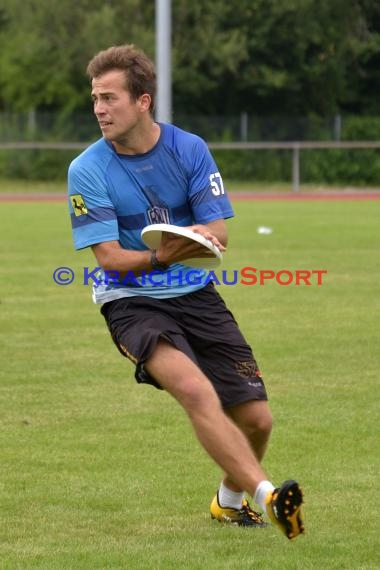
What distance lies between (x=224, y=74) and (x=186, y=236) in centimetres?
4002

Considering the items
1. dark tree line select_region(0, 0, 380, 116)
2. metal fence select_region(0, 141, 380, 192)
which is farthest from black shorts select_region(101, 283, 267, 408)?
dark tree line select_region(0, 0, 380, 116)

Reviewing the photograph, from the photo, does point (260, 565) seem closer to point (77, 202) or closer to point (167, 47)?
point (77, 202)

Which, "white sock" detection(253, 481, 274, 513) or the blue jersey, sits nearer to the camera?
"white sock" detection(253, 481, 274, 513)

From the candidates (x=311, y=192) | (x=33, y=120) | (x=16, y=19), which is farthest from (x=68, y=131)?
(x=311, y=192)

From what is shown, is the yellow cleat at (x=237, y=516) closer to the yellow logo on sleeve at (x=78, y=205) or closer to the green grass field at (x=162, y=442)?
the green grass field at (x=162, y=442)

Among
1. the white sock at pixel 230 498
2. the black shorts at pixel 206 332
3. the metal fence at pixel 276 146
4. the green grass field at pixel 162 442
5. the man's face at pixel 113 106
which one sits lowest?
the metal fence at pixel 276 146

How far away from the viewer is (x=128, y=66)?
582 cm

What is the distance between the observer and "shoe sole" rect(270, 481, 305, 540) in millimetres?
5047

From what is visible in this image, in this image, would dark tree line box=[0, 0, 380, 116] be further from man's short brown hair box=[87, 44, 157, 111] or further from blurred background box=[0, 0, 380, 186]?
man's short brown hair box=[87, 44, 157, 111]

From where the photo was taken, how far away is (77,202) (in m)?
5.81

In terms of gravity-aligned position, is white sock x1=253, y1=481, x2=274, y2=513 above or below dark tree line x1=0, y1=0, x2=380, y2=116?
above

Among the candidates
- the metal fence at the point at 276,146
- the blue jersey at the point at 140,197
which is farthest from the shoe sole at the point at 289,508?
the metal fence at the point at 276,146

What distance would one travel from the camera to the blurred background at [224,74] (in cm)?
4153

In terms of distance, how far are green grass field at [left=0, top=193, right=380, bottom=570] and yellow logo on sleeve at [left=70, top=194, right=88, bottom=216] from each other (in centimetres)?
149
